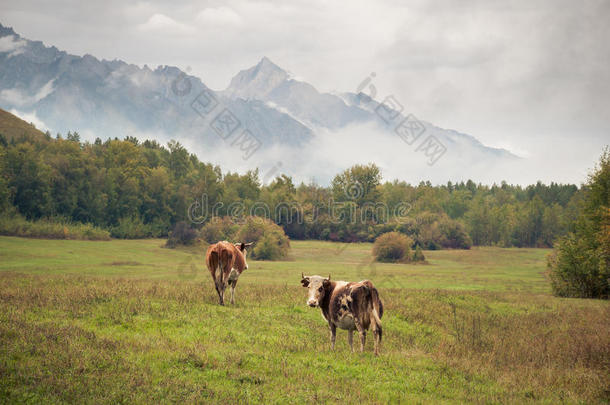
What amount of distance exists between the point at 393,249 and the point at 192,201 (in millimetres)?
46528

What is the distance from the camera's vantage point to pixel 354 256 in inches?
2837

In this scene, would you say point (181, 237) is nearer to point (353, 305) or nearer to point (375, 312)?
point (353, 305)

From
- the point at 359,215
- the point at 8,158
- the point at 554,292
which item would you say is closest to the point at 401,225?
the point at 359,215

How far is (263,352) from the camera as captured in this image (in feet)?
38.1

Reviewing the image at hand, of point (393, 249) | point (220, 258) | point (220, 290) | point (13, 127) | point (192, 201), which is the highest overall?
point (13, 127)

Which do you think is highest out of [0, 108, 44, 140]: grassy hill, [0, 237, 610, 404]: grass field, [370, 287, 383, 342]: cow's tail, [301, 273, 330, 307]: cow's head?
[0, 108, 44, 140]: grassy hill

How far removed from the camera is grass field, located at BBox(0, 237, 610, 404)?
28.8ft

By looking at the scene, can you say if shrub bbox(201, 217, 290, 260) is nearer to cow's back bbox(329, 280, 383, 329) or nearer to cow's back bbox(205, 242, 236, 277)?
cow's back bbox(205, 242, 236, 277)

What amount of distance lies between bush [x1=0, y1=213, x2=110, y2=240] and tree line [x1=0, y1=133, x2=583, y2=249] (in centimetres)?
180

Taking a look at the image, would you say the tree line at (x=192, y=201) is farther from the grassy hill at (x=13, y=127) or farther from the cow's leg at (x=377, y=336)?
the cow's leg at (x=377, y=336)

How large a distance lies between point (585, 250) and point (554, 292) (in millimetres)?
4294

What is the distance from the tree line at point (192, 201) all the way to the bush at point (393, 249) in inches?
794

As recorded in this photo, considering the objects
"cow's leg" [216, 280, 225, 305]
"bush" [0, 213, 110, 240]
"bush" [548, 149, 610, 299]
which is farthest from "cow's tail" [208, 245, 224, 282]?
"bush" [0, 213, 110, 240]

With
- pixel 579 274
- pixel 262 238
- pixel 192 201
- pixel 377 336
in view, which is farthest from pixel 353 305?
pixel 192 201
